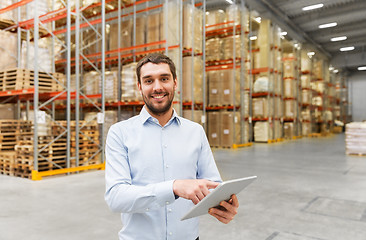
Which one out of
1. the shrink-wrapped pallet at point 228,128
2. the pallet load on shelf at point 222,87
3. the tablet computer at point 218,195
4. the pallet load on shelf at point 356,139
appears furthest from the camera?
the pallet load on shelf at point 222,87

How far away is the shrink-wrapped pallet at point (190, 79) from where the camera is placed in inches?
437

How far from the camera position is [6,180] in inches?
251

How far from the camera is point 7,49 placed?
8.41m

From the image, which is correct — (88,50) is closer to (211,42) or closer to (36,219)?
(211,42)

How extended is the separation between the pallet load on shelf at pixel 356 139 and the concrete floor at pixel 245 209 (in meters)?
4.01

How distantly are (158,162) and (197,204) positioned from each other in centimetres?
43

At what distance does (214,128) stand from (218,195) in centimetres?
1215

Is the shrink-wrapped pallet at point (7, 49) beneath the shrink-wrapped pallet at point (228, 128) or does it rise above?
above

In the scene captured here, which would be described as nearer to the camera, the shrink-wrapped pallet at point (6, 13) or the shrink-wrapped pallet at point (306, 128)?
the shrink-wrapped pallet at point (6, 13)

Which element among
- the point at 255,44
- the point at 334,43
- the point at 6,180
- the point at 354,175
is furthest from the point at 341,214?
the point at 334,43

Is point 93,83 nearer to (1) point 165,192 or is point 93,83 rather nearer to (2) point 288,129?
(1) point 165,192

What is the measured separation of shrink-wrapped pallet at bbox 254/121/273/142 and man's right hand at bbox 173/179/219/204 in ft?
50.7

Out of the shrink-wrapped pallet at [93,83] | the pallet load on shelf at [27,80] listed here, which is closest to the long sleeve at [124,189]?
the pallet load on shelf at [27,80]

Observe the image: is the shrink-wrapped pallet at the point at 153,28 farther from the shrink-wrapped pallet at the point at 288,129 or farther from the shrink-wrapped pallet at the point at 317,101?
the shrink-wrapped pallet at the point at 317,101
